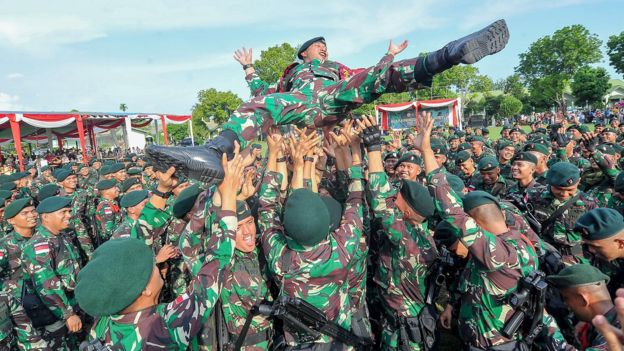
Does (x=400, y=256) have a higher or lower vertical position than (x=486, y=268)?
lower

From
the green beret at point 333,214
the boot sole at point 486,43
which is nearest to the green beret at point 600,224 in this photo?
the boot sole at point 486,43

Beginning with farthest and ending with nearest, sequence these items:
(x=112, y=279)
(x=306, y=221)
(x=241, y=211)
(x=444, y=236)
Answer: (x=444, y=236) < (x=241, y=211) < (x=306, y=221) < (x=112, y=279)

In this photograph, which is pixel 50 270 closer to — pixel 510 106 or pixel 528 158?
pixel 528 158

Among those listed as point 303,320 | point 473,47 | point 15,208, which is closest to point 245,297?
point 303,320

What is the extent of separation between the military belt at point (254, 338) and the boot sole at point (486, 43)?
8.05ft

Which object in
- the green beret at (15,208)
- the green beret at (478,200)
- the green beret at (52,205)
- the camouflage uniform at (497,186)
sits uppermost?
the green beret at (478,200)

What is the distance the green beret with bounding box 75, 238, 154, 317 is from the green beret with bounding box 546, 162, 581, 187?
3.86 metres

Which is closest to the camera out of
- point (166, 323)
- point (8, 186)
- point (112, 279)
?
point (112, 279)

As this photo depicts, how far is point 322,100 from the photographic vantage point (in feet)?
11.4

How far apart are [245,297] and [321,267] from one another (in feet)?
2.38

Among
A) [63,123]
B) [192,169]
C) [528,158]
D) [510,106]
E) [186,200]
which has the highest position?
[510,106]

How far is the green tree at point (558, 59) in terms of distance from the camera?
41.3 metres

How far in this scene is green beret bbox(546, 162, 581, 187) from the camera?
12.0 ft

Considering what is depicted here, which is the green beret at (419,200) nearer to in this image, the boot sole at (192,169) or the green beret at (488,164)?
the boot sole at (192,169)
